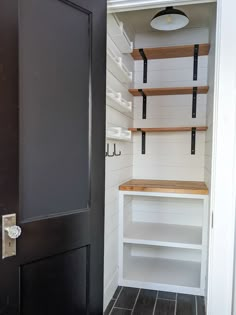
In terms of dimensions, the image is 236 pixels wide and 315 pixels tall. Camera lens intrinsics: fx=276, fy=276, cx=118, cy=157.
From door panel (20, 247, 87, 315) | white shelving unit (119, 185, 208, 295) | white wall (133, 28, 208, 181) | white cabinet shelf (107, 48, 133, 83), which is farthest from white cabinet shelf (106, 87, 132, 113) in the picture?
door panel (20, 247, 87, 315)

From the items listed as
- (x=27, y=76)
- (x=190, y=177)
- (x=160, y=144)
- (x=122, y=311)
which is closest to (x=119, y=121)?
(x=160, y=144)

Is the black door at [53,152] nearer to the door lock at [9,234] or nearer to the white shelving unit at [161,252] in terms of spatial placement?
the door lock at [9,234]

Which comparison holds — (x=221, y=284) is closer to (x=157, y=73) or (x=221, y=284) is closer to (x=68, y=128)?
(x=68, y=128)

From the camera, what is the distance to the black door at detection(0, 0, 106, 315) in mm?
Answer: 1092

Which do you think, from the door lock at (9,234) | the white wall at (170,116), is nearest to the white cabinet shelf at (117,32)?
the white wall at (170,116)

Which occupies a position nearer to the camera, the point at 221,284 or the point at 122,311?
the point at 221,284

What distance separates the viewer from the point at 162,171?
3.10 m

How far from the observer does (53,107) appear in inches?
49.4

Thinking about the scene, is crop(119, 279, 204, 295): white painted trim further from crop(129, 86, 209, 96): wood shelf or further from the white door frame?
crop(129, 86, 209, 96): wood shelf

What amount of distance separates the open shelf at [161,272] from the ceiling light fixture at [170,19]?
85.1 inches

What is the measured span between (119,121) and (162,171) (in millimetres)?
901

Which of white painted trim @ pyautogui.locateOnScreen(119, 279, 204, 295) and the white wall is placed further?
the white wall

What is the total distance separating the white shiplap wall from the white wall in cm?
43

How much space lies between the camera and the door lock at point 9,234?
1.08 meters
